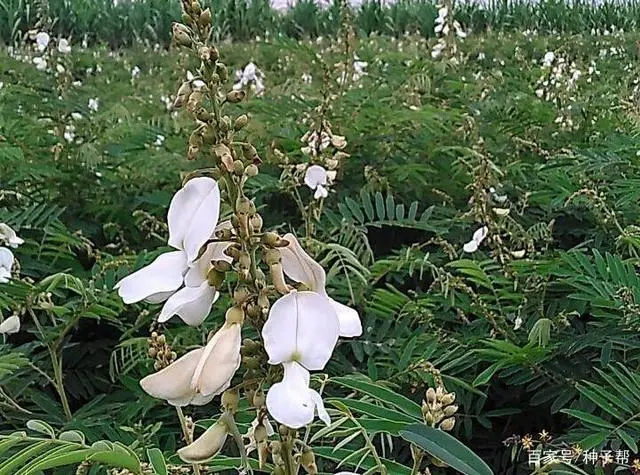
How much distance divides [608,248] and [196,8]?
1186 millimetres

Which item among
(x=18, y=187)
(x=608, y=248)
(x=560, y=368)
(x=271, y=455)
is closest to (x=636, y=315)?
(x=560, y=368)

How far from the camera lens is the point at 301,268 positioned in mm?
622

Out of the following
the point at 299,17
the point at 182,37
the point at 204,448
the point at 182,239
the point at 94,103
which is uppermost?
the point at 182,37

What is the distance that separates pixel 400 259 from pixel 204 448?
3.47 feet

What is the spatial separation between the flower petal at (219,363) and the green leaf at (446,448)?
124mm

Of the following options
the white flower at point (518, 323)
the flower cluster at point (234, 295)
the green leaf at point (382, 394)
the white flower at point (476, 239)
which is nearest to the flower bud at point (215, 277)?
the flower cluster at point (234, 295)

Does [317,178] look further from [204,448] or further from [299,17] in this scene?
[299,17]

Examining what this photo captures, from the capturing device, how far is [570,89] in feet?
9.68

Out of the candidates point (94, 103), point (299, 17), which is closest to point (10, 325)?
point (94, 103)

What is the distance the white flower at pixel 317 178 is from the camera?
1.74m

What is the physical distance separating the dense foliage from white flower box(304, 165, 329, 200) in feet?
0.20

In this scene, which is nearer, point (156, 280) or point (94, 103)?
point (156, 280)

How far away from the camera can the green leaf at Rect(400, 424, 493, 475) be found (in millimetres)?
611

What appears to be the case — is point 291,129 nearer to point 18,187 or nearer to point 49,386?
point 18,187
